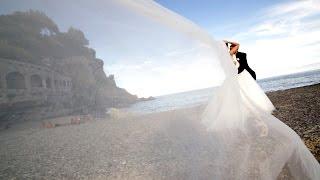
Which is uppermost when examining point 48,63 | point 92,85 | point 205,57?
point 205,57

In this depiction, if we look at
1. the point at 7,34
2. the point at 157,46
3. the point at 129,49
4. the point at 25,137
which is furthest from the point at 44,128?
the point at 157,46

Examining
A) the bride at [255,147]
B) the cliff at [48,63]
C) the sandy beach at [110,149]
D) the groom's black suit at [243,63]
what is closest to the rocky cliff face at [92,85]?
the cliff at [48,63]

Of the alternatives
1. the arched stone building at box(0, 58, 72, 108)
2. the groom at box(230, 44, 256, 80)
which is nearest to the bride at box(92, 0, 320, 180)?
the arched stone building at box(0, 58, 72, 108)

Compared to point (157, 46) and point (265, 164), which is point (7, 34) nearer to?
Result: point (157, 46)

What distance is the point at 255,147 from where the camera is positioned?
4445 mm

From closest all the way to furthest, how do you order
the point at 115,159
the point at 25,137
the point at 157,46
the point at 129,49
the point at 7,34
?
the point at 7,34
the point at 25,137
the point at 129,49
the point at 157,46
the point at 115,159

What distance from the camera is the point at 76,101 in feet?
11.2

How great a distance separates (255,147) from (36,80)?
3.39 m

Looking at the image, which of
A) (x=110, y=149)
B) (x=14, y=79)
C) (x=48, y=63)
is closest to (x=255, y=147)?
(x=110, y=149)

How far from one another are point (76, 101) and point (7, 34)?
3.47ft

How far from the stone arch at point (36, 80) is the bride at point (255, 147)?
2.64 meters

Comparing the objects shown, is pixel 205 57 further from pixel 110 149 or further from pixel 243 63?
pixel 243 63

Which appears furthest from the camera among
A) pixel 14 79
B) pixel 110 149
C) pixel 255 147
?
pixel 255 147

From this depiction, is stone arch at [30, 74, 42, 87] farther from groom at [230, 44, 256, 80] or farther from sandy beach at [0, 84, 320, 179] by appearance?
groom at [230, 44, 256, 80]
